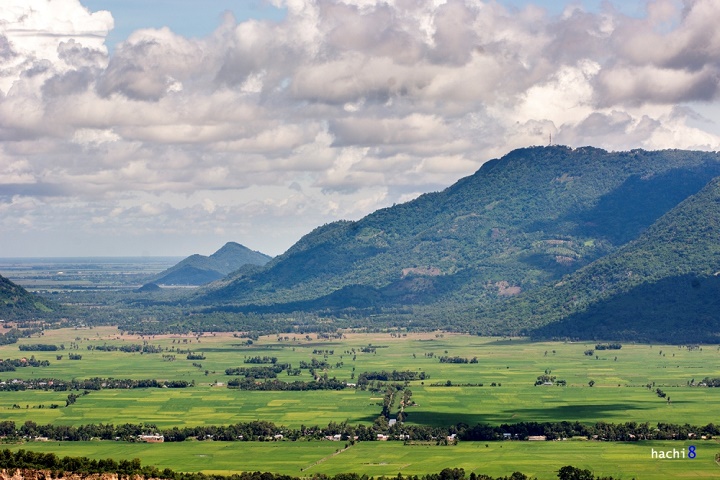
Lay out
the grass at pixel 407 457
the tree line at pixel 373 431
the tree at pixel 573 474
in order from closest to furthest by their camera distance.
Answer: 1. the tree at pixel 573 474
2. the grass at pixel 407 457
3. the tree line at pixel 373 431

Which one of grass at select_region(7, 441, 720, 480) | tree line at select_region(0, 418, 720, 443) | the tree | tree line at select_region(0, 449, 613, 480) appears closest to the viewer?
tree line at select_region(0, 449, 613, 480)

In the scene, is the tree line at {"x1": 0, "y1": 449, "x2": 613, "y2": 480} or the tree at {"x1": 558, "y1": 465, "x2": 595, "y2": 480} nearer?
the tree line at {"x1": 0, "y1": 449, "x2": 613, "y2": 480}

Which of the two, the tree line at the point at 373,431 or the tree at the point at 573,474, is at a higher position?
the tree line at the point at 373,431

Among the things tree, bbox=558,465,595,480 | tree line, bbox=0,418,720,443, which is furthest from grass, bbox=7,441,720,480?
tree line, bbox=0,418,720,443

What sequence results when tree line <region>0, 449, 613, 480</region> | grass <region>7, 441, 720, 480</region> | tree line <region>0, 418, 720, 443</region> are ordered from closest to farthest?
tree line <region>0, 449, 613, 480</region>, grass <region>7, 441, 720, 480</region>, tree line <region>0, 418, 720, 443</region>

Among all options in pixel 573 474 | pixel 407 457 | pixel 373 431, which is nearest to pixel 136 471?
pixel 407 457

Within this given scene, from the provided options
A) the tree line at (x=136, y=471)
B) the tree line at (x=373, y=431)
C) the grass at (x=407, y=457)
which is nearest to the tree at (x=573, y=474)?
the tree line at (x=136, y=471)

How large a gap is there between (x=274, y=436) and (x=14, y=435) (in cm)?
4068

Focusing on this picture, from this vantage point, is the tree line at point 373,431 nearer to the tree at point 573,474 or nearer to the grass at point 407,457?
the grass at point 407,457

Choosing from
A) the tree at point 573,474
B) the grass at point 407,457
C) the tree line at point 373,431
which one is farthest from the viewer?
the tree line at point 373,431

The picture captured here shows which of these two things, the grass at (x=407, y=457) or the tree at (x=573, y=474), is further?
the grass at (x=407, y=457)

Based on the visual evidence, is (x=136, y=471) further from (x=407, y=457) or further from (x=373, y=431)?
(x=373, y=431)

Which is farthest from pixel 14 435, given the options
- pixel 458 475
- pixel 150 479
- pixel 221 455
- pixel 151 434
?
pixel 458 475

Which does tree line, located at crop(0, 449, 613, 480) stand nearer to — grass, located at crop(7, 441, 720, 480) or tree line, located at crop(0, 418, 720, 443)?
grass, located at crop(7, 441, 720, 480)
